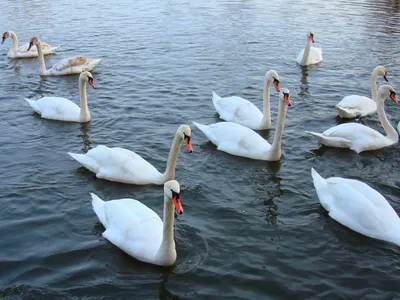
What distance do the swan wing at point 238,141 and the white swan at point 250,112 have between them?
1304 mm

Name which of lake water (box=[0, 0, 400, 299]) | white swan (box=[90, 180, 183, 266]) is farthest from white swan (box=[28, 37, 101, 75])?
white swan (box=[90, 180, 183, 266])

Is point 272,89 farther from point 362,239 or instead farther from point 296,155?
point 362,239

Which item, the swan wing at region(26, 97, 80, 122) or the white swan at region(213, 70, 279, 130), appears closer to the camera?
the white swan at region(213, 70, 279, 130)

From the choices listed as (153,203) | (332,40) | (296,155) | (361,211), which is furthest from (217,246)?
(332,40)

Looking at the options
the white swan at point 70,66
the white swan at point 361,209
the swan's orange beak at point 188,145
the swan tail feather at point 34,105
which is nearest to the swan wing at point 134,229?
the swan's orange beak at point 188,145

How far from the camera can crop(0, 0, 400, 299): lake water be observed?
7.73 metres

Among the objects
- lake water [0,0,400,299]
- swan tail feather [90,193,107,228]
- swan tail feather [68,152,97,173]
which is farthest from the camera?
swan tail feather [68,152,97,173]

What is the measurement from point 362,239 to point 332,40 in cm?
1602

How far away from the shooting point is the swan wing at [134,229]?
8016 millimetres

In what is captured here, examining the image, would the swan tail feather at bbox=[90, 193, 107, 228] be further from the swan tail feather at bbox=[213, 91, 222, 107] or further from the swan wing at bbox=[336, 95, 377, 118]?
the swan wing at bbox=[336, 95, 377, 118]

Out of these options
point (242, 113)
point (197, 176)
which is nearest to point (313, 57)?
point (242, 113)

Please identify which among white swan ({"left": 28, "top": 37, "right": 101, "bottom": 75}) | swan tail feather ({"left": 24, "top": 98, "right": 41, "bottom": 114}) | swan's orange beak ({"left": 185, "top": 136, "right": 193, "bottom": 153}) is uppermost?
swan's orange beak ({"left": 185, "top": 136, "right": 193, "bottom": 153})

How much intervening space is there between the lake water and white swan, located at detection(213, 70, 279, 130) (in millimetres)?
361

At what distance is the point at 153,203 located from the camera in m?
9.83
